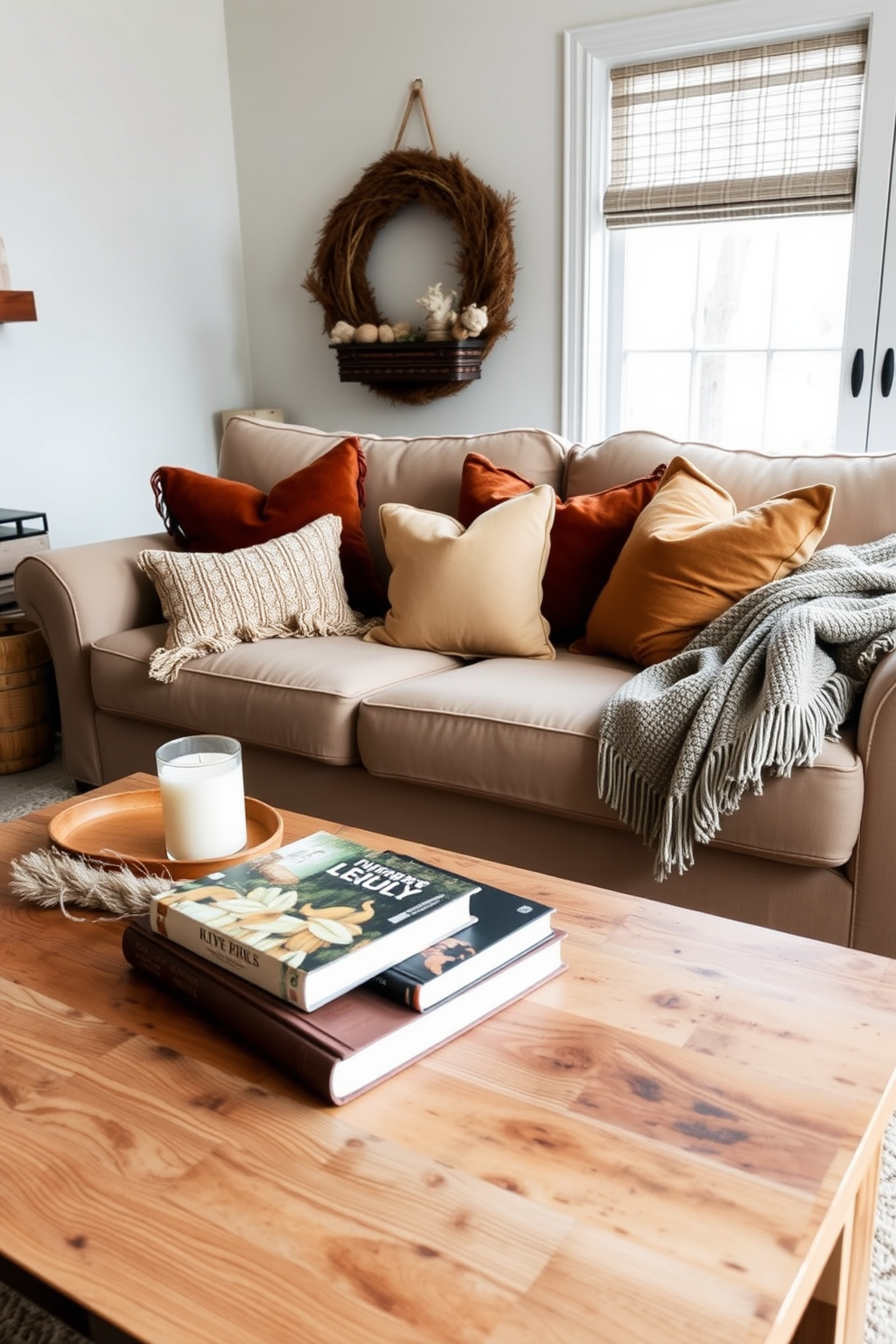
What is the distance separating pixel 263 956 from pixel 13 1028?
0.27m

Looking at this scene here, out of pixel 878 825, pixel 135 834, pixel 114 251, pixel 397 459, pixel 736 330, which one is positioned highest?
pixel 114 251

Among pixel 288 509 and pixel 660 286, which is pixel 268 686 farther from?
→ pixel 660 286

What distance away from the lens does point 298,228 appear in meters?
4.28

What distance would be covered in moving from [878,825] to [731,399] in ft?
7.76

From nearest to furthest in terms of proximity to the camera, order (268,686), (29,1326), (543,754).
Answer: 1. (29,1326)
2. (543,754)
3. (268,686)

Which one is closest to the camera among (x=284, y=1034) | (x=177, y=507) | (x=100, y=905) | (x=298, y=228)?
(x=284, y=1034)

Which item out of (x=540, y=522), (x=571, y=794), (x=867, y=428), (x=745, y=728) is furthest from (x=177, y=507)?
(x=867, y=428)

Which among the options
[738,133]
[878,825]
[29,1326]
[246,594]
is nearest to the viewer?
[29,1326]

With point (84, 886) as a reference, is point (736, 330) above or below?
above

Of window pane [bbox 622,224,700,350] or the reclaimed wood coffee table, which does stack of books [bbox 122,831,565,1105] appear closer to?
the reclaimed wood coffee table

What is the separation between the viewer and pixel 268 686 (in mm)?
2275

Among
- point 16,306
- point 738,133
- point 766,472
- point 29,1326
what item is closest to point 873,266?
point 738,133

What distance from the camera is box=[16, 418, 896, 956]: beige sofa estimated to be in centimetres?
172

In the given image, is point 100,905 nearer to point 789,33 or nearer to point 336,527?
point 336,527
